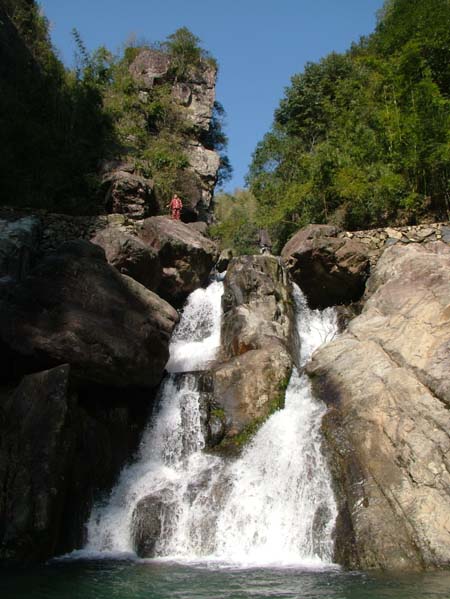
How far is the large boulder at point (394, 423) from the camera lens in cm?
1050

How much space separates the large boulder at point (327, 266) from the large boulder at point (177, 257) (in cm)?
358

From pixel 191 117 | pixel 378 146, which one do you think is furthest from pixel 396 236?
pixel 191 117

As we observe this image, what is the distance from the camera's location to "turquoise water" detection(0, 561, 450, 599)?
823 cm

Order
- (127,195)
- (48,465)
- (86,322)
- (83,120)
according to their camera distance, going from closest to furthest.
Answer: (48,465), (86,322), (127,195), (83,120)

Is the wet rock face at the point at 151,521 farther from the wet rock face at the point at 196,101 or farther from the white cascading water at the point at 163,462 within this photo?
the wet rock face at the point at 196,101

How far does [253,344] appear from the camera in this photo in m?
17.1

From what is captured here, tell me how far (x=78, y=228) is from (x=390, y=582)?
17.0 m

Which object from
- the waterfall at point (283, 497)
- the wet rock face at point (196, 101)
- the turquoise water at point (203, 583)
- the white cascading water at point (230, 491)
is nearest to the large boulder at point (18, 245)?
the white cascading water at point (230, 491)

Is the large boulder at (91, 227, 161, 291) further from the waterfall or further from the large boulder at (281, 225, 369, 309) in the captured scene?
the waterfall

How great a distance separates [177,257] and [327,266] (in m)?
5.84

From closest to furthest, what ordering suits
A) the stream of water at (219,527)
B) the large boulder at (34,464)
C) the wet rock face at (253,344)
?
the stream of water at (219,527) → the large boulder at (34,464) → the wet rock face at (253,344)

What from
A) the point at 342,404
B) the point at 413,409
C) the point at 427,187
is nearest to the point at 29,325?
the point at 342,404

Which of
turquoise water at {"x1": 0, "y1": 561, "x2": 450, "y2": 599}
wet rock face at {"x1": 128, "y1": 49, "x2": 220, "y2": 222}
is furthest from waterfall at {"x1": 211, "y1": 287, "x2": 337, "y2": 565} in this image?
wet rock face at {"x1": 128, "y1": 49, "x2": 220, "y2": 222}

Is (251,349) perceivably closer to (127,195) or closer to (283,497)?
(283,497)
